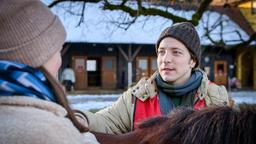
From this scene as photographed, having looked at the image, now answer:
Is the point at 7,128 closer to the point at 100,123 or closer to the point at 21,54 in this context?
the point at 21,54

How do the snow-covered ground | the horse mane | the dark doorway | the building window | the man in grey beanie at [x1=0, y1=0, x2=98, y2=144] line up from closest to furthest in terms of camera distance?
1. the man in grey beanie at [x1=0, y1=0, x2=98, y2=144]
2. the horse mane
3. the snow-covered ground
4. the building window
5. the dark doorway

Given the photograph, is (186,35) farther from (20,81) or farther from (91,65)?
(91,65)

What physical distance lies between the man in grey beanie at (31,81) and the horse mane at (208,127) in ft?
1.00

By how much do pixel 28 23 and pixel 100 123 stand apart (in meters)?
0.98

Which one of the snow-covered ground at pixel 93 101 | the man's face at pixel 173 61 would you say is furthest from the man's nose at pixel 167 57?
the snow-covered ground at pixel 93 101

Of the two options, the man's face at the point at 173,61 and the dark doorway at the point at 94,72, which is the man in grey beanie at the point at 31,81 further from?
the dark doorway at the point at 94,72

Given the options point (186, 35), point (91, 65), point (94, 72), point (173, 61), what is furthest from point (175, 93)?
point (94, 72)

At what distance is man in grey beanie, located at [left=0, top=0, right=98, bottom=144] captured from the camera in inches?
36.6

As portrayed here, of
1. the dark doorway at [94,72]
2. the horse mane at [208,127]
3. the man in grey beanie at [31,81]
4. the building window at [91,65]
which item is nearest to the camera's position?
the man in grey beanie at [31,81]

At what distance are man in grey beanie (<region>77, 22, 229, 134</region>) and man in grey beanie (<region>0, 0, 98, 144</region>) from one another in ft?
3.40

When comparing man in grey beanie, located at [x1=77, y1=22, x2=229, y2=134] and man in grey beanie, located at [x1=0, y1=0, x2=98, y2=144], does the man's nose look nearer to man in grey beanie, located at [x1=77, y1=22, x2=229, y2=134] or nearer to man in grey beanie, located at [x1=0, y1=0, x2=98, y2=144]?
man in grey beanie, located at [x1=77, y1=22, x2=229, y2=134]

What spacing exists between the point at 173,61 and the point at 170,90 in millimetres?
150

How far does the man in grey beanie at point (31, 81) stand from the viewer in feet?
3.05

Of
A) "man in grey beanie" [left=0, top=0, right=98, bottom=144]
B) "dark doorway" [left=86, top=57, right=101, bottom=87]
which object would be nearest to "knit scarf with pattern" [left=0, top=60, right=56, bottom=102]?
"man in grey beanie" [left=0, top=0, right=98, bottom=144]
